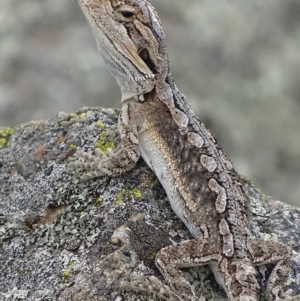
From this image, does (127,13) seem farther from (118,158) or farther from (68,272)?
(68,272)

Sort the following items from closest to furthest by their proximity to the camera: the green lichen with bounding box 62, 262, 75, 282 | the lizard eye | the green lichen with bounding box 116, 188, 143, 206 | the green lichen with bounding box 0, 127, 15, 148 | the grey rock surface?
the green lichen with bounding box 62, 262, 75, 282 → the green lichen with bounding box 116, 188, 143, 206 → the lizard eye → the green lichen with bounding box 0, 127, 15, 148 → the grey rock surface

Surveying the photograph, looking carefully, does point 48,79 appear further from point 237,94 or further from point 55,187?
point 55,187

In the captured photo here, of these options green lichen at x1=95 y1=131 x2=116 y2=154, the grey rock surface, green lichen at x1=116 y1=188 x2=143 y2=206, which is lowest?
green lichen at x1=116 y1=188 x2=143 y2=206

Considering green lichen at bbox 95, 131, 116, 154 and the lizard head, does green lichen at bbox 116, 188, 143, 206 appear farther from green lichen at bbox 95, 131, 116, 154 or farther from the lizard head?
the lizard head

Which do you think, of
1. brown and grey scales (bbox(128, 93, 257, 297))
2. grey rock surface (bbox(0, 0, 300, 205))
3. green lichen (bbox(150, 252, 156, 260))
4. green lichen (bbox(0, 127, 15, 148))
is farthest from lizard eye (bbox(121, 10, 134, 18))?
grey rock surface (bbox(0, 0, 300, 205))

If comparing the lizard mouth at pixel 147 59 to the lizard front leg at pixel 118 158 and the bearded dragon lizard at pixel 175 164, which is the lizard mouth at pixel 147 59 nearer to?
the bearded dragon lizard at pixel 175 164

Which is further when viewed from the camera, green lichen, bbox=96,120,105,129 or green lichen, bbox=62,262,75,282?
green lichen, bbox=96,120,105,129

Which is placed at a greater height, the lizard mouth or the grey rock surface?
the grey rock surface
